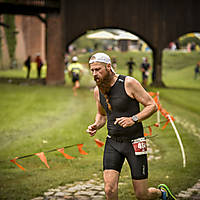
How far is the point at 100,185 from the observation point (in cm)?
855

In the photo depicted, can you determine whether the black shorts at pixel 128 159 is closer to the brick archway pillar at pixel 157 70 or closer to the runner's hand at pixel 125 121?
the runner's hand at pixel 125 121

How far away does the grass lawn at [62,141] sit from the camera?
8.91 meters

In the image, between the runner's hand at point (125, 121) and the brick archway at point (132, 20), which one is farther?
the brick archway at point (132, 20)

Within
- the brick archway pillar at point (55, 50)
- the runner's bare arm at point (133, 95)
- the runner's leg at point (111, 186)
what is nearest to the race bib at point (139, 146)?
the runner's bare arm at point (133, 95)

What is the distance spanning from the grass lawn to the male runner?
6.77 ft

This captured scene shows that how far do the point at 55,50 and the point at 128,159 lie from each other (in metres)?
26.2

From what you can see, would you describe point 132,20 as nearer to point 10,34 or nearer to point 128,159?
point 128,159

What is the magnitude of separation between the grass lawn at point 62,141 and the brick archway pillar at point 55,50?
4865 millimetres

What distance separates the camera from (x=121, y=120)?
5.56 m

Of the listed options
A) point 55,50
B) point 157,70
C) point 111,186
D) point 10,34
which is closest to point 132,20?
point 157,70

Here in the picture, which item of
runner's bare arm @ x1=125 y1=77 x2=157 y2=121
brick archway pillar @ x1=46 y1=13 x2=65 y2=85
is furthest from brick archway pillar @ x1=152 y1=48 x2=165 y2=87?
runner's bare arm @ x1=125 y1=77 x2=157 y2=121

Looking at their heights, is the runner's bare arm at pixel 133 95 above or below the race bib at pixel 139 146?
above

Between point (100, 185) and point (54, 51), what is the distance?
23.6m

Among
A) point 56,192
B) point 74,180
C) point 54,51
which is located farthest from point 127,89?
point 54,51
